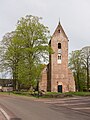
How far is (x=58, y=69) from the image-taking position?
71.9 metres

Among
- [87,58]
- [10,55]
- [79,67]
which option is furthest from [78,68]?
[10,55]

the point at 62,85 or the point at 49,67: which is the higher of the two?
the point at 49,67

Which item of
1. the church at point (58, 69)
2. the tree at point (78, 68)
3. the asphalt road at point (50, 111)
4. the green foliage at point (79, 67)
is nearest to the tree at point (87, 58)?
the green foliage at point (79, 67)

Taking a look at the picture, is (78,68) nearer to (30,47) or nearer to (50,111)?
(30,47)

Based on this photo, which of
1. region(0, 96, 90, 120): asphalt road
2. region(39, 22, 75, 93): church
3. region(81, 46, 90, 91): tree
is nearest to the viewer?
region(0, 96, 90, 120): asphalt road

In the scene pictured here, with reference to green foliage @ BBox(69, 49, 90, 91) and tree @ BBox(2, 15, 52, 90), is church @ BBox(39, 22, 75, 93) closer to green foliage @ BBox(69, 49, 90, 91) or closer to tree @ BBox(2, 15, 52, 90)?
green foliage @ BBox(69, 49, 90, 91)

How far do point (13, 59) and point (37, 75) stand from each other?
41.7 feet

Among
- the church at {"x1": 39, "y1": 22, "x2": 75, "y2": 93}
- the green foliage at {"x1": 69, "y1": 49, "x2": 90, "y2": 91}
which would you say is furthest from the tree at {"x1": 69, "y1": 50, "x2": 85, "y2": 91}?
the church at {"x1": 39, "y1": 22, "x2": 75, "y2": 93}

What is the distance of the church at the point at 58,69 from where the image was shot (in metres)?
71.6

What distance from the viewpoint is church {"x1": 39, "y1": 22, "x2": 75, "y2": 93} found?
71562 mm

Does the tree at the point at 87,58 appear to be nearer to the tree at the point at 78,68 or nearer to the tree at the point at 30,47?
the tree at the point at 78,68

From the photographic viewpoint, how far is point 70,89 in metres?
72.8

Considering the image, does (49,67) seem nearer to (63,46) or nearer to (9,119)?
(63,46)

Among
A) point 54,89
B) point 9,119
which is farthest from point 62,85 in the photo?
point 9,119
